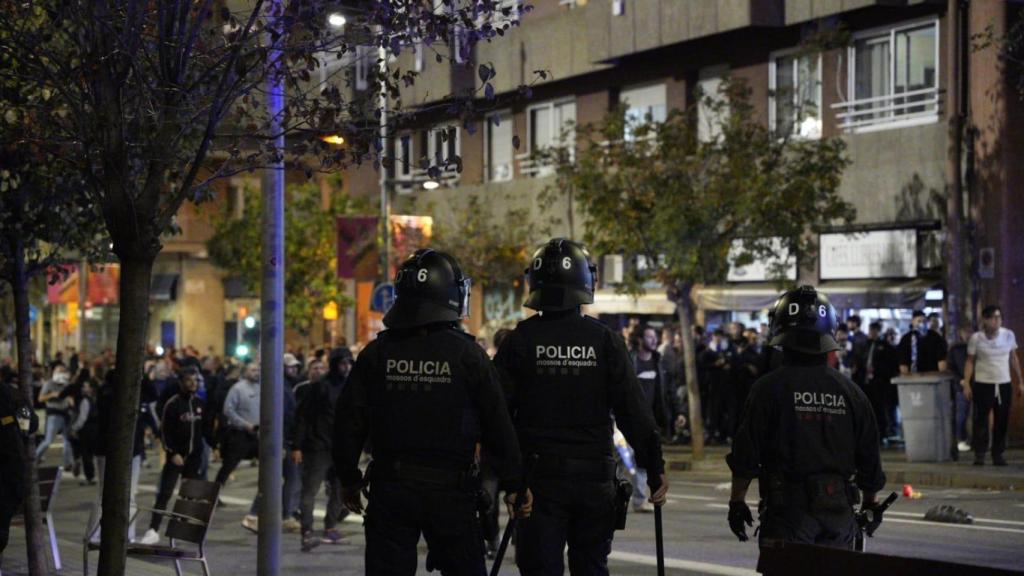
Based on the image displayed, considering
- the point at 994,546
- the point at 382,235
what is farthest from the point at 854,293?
the point at 994,546

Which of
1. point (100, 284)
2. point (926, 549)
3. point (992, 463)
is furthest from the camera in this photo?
point (100, 284)

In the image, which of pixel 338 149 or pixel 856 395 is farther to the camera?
pixel 338 149

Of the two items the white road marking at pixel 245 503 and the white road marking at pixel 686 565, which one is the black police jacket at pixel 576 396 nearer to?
the white road marking at pixel 686 565

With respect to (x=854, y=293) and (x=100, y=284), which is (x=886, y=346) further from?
(x=100, y=284)

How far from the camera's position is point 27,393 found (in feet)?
40.5

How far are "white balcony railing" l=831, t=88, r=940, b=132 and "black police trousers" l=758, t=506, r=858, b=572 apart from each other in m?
19.3

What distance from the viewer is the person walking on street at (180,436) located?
15.9 m

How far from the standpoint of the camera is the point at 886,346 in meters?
23.2

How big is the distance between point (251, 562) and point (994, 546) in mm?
6330

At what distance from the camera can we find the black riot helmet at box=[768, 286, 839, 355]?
7.91m

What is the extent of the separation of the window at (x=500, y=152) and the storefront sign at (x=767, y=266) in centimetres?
845

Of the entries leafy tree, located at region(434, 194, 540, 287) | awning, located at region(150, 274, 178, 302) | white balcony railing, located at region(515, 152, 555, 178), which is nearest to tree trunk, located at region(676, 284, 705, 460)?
leafy tree, located at region(434, 194, 540, 287)

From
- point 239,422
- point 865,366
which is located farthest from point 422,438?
point 865,366

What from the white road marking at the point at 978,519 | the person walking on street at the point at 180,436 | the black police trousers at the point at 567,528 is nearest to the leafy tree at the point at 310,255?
the person walking on street at the point at 180,436
